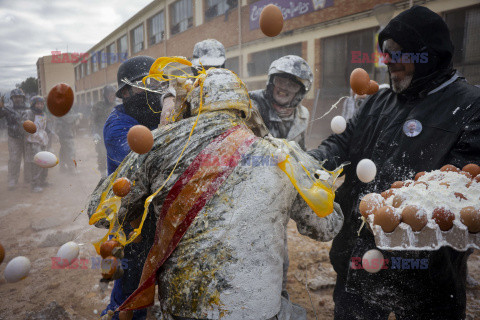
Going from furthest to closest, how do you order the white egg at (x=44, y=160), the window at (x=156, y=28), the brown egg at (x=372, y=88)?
the window at (x=156, y=28), the brown egg at (x=372, y=88), the white egg at (x=44, y=160)

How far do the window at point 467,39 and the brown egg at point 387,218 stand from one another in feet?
25.9

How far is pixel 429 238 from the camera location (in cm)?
119

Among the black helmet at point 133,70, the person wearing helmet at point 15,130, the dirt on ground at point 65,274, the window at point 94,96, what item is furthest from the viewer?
the window at point 94,96

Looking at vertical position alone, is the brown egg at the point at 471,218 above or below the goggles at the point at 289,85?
below

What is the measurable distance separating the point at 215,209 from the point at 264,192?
222 millimetres

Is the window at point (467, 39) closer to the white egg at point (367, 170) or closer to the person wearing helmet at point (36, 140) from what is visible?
the white egg at point (367, 170)

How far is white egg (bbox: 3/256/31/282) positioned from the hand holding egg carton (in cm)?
175

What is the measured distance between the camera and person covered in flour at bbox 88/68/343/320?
3.83 ft

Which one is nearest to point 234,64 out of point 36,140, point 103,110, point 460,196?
point 103,110

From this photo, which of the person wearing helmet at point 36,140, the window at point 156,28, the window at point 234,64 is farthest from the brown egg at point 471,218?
the window at point 156,28

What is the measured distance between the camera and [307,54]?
35.0 ft

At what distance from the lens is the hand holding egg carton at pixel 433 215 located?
1146mm

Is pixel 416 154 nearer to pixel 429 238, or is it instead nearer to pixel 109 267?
pixel 429 238

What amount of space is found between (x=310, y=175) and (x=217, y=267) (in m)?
0.58
